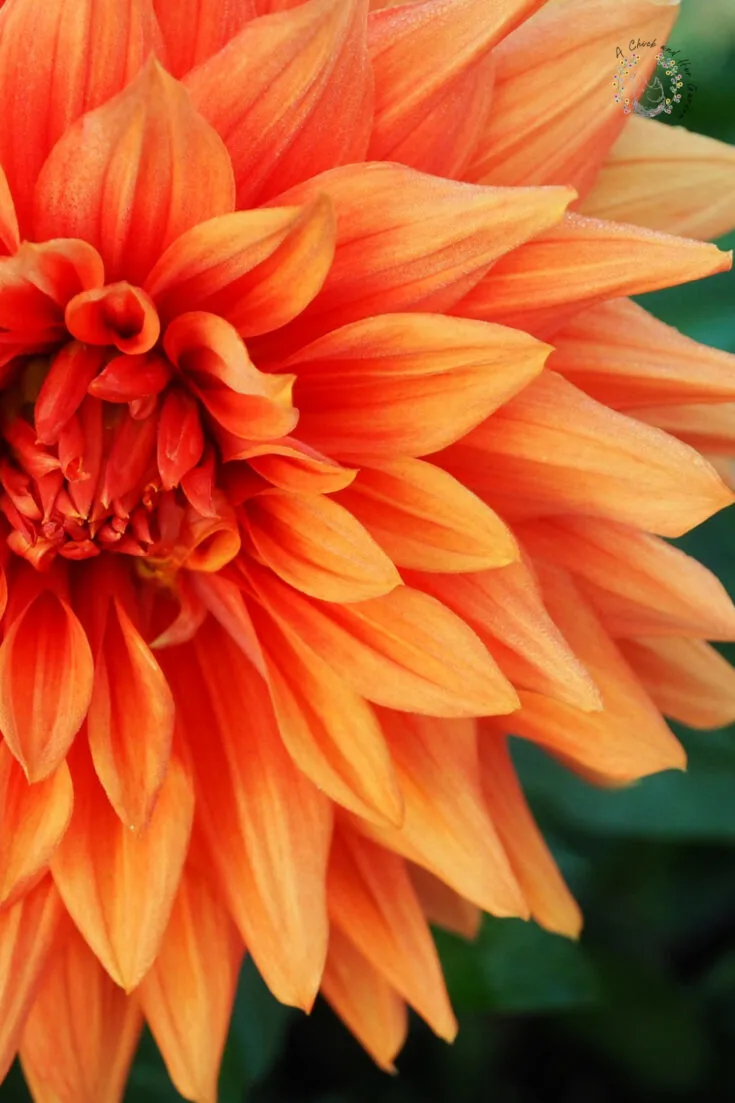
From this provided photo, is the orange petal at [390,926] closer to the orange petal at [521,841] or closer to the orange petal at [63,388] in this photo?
the orange petal at [521,841]

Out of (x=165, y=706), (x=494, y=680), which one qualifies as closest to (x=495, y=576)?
(x=494, y=680)

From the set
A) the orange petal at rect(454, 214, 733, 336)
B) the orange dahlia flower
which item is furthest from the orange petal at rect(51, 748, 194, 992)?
the orange petal at rect(454, 214, 733, 336)

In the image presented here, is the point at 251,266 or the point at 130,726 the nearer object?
the point at 251,266

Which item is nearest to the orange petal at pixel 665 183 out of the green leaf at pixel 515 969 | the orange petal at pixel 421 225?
the orange petal at pixel 421 225

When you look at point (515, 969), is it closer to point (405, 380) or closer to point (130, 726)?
point (130, 726)

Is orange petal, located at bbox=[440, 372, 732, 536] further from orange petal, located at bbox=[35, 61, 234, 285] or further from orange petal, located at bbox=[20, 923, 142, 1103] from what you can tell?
orange petal, located at bbox=[20, 923, 142, 1103]

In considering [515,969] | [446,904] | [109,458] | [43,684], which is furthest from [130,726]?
[515,969]
